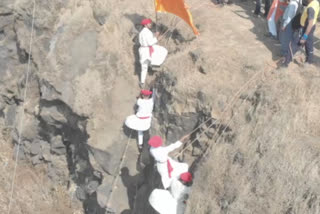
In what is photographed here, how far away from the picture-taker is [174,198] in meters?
6.73

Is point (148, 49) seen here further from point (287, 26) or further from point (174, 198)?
point (174, 198)

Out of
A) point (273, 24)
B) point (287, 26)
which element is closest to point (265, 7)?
point (273, 24)

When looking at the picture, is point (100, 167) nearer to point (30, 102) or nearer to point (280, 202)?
point (30, 102)

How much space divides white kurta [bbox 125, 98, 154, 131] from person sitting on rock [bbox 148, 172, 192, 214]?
2195mm

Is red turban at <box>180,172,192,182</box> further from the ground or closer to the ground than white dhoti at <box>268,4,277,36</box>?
closer to the ground

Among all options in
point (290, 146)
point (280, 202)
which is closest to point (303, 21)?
point (290, 146)

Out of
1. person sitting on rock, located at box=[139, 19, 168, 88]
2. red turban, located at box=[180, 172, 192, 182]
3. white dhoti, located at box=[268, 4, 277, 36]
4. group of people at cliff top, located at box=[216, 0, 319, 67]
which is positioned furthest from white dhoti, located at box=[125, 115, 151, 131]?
white dhoti, located at box=[268, 4, 277, 36]

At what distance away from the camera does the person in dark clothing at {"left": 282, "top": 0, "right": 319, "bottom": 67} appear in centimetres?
709

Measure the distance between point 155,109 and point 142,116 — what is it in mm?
403

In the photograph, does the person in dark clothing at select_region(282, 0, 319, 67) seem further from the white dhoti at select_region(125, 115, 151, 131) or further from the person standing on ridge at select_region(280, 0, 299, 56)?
the white dhoti at select_region(125, 115, 151, 131)

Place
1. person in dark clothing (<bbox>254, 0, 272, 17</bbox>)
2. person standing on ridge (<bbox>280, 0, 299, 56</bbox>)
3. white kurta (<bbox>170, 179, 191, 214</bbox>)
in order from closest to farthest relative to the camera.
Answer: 1. white kurta (<bbox>170, 179, 191, 214</bbox>)
2. person standing on ridge (<bbox>280, 0, 299, 56</bbox>)
3. person in dark clothing (<bbox>254, 0, 272, 17</bbox>)

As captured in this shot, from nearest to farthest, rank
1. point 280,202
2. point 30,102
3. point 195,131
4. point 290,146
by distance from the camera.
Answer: point 280,202 < point 290,146 < point 195,131 < point 30,102

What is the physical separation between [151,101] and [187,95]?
3.04 ft

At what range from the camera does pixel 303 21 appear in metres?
7.36
